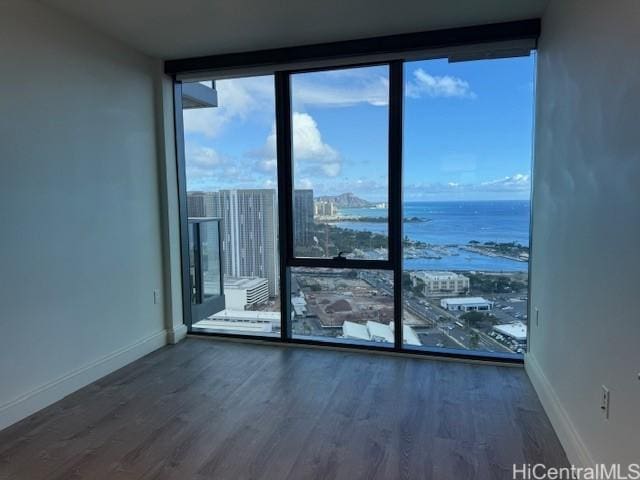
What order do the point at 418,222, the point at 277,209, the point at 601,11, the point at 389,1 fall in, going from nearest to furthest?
the point at 601,11, the point at 389,1, the point at 418,222, the point at 277,209

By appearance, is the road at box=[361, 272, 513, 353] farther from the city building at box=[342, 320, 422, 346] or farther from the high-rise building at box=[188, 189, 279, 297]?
the high-rise building at box=[188, 189, 279, 297]

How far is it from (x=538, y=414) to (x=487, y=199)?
147cm

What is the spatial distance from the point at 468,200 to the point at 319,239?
1227 mm

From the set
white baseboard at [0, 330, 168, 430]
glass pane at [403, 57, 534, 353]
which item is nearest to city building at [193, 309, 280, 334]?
white baseboard at [0, 330, 168, 430]

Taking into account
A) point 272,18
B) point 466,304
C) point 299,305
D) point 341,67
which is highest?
point 272,18

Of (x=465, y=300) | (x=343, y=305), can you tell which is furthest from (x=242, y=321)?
(x=465, y=300)

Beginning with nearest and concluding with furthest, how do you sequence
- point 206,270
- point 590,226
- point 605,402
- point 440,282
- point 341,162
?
point 605,402
point 590,226
point 440,282
point 341,162
point 206,270

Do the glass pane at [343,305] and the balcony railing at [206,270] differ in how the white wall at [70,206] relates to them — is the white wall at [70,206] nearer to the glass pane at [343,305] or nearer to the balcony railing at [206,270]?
the balcony railing at [206,270]

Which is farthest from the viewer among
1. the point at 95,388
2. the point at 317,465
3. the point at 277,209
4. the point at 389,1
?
the point at 277,209

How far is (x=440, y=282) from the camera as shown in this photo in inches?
127

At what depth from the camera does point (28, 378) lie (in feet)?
8.07

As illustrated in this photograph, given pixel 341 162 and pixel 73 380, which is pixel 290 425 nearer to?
pixel 73 380

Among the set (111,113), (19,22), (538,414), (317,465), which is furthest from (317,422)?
(19,22)

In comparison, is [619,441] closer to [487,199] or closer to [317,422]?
[317,422]
